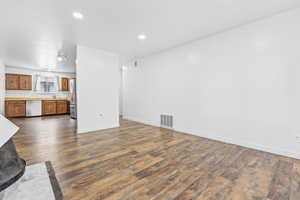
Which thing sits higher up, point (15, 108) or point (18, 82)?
point (18, 82)

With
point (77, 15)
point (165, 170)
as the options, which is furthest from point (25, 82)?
point (165, 170)

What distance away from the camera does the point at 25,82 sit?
21.6ft

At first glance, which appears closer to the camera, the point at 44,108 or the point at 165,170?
the point at 165,170

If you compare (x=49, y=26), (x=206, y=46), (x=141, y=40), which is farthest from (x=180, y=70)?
(x=49, y=26)

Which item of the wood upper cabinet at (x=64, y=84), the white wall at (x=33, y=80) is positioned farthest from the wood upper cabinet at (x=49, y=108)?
the wood upper cabinet at (x=64, y=84)

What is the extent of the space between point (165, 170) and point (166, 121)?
7.99 ft

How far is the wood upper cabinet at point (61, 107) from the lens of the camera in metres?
7.25

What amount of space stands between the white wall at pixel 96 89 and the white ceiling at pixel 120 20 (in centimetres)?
44

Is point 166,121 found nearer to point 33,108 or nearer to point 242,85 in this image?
point 242,85

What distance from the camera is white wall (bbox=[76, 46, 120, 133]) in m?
3.67

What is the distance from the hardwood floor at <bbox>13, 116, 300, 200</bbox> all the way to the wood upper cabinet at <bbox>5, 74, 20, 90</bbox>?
203 inches

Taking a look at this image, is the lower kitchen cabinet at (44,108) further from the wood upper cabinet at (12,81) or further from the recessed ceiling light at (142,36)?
the recessed ceiling light at (142,36)

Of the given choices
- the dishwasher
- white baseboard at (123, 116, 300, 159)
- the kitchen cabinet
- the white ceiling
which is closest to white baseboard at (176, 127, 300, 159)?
white baseboard at (123, 116, 300, 159)

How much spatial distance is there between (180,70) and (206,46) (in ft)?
3.00
